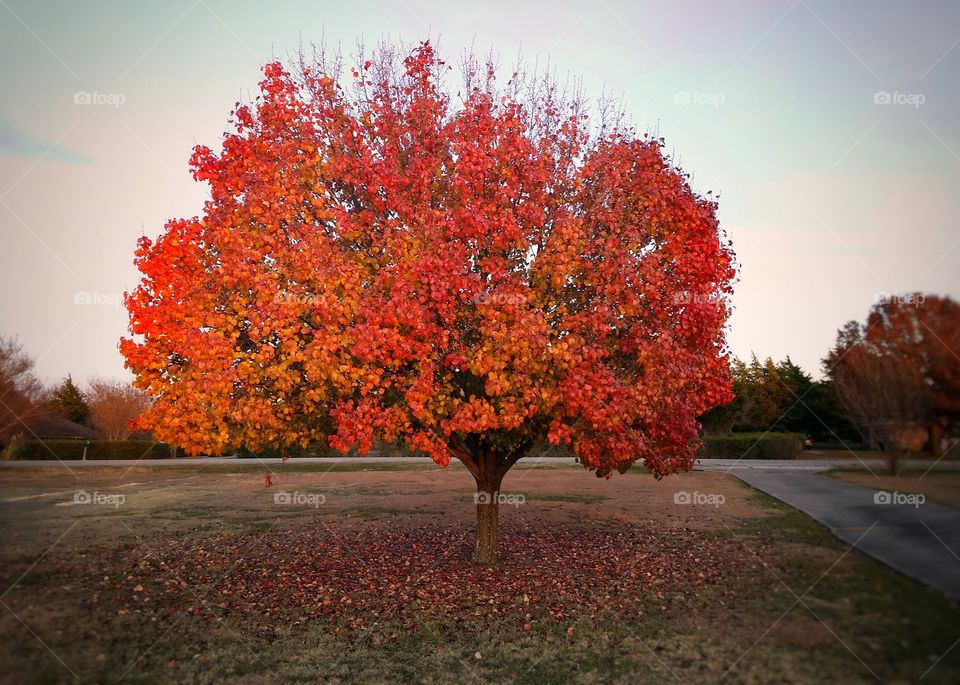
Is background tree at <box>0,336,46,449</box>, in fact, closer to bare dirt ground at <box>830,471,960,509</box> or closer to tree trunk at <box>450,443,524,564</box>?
tree trunk at <box>450,443,524,564</box>

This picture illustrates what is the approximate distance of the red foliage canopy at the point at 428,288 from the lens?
427 inches

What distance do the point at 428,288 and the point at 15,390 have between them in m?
11.7

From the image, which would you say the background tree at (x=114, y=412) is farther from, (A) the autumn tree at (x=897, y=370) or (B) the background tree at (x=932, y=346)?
(B) the background tree at (x=932, y=346)

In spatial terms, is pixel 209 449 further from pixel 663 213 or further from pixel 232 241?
pixel 663 213

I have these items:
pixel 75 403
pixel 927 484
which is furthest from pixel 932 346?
pixel 75 403

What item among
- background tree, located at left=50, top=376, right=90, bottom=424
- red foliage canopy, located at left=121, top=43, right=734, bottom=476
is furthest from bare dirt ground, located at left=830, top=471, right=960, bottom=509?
background tree, located at left=50, top=376, right=90, bottom=424

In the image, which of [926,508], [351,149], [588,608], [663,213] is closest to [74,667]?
[588,608]

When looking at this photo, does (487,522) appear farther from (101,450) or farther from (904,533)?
(101,450)

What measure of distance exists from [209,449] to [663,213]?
9052 millimetres

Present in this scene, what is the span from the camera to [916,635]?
19.0 feet

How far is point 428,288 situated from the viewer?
11.2 meters

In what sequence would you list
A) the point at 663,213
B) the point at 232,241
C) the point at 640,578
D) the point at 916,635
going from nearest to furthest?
1. the point at 916,635
2. the point at 232,241
3. the point at 663,213
4. the point at 640,578

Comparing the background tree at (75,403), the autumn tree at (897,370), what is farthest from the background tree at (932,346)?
the background tree at (75,403)

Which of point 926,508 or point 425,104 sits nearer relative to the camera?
point 926,508
